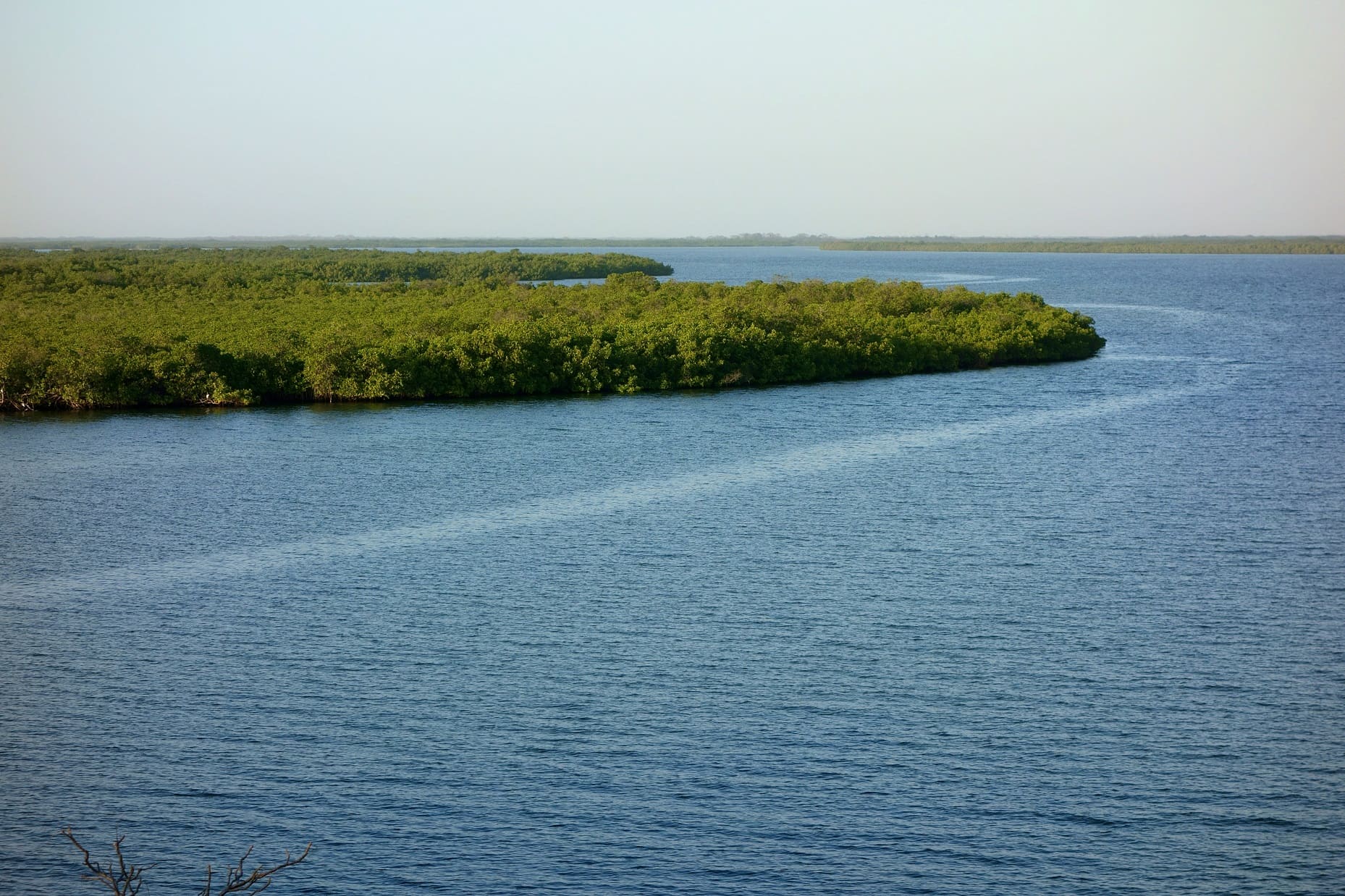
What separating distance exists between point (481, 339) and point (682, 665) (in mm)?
55879

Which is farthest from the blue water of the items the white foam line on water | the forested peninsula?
the forested peninsula

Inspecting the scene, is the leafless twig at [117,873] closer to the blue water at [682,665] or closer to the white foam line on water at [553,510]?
the blue water at [682,665]

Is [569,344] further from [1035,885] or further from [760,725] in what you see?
[1035,885]

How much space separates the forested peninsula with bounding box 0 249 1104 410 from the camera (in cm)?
7994

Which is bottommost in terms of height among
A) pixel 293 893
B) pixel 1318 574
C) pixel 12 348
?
pixel 293 893

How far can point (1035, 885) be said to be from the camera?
22.4 m

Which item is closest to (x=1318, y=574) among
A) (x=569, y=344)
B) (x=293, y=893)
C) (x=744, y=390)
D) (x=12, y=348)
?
(x=293, y=893)

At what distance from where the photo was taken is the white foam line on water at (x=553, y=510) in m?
41.8

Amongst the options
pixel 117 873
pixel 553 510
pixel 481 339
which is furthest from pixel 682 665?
pixel 481 339

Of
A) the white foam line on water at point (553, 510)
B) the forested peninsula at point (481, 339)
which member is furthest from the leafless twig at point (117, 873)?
the forested peninsula at point (481, 339)

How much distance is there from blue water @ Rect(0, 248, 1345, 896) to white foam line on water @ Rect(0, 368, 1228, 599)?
280mm

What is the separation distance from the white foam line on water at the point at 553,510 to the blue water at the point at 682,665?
0.92ft

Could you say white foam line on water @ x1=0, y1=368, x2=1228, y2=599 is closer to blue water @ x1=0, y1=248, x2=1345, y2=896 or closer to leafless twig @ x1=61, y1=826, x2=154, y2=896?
blue water @ x1=0, y1=248, x2=1345, y2=896

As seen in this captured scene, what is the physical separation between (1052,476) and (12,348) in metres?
62.9
